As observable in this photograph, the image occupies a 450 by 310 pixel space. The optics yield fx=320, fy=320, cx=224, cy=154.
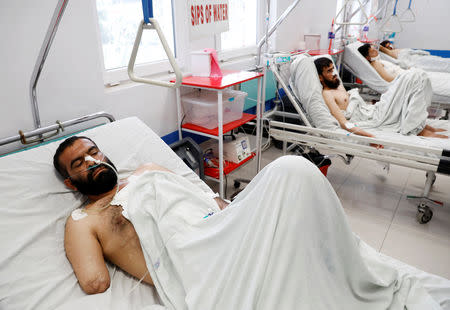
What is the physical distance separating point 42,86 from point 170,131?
1.02 m

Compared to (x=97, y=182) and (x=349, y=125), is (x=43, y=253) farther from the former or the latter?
(x=349, y=125)

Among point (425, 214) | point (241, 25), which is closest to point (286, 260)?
point (425, 214)

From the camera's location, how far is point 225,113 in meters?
2.43

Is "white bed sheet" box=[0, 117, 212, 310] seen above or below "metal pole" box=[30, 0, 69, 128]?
below

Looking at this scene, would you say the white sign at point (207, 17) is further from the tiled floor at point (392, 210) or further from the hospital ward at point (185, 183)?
the tiled floor at point (392, 210)

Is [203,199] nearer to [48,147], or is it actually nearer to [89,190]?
[89,190]

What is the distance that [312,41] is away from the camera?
405 cm

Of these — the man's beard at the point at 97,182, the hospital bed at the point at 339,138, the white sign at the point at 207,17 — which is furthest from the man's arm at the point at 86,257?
the hospital bed at the point at 339,138

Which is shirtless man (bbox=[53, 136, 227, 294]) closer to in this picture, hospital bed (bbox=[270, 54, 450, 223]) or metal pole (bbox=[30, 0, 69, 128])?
metal pole (bbox=[30, 0, 69, 128])

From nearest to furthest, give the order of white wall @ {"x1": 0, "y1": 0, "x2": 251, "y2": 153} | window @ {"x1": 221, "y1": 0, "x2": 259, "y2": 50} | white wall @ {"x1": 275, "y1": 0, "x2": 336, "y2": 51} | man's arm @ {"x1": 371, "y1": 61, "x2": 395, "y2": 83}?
white wall @ {"x1": 0, "y1": 0, "x2": 251, "y2": 153} < window @ {"x1": 221, "y1": 0, "x2": 259, "y2": 50} < white wall @ {"x1": 275, "y1": 0, "x2": 336, "y2": 51} < man's arm @ {"x1": 371, "y1": 61, "x2": 395, "y2": 83}

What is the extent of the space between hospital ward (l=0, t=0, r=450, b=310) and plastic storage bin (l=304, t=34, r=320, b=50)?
108 cm

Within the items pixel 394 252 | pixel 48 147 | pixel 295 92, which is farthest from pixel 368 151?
pixel 48 147

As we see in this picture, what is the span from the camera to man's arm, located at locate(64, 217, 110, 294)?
1.16 meters

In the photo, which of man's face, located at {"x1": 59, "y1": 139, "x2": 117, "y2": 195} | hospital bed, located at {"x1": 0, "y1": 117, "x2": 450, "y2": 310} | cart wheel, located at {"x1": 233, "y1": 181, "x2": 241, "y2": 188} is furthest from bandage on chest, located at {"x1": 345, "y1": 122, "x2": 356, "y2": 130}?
man's face, located at {"x1": 59, "y1": 139, "x2": 117, "y2": 195}
